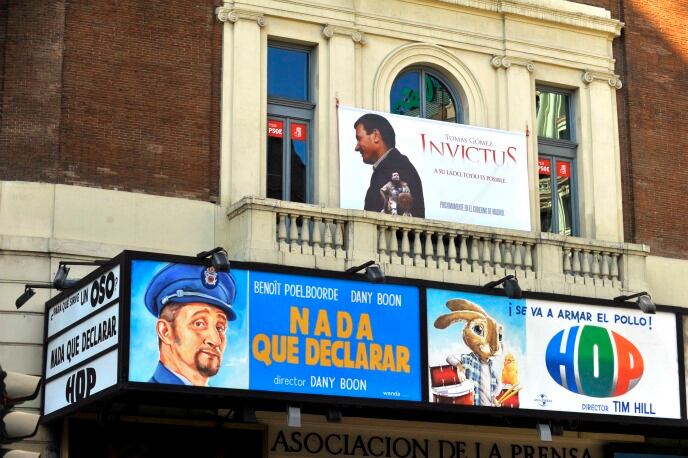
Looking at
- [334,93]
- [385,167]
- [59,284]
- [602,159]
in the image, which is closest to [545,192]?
[602,159]

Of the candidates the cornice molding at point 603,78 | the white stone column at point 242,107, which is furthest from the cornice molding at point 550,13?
the white stone column at point 242,107

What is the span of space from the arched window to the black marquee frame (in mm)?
4407

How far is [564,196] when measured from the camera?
27062mm

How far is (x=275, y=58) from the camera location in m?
25.4

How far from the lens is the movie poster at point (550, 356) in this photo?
73.2 feet

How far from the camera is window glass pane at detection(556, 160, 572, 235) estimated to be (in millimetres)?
26906

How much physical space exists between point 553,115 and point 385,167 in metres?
4.01

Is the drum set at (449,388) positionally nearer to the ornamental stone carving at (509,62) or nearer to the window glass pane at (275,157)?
the window glass pane at (275,157)

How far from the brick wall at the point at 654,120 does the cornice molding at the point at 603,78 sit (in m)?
0.23

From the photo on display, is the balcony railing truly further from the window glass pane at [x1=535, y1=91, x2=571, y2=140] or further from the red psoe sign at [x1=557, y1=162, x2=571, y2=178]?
the window glass pane at [x1=535, y1=91, x2=571, y2=140]

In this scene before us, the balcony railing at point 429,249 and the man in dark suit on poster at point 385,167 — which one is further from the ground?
the man in dark suit on poster at point 385,167

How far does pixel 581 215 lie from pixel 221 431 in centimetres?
774

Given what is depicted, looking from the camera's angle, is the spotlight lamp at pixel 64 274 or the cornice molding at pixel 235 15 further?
the cornice molding at pixel 235 15

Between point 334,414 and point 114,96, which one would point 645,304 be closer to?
point 334,414
